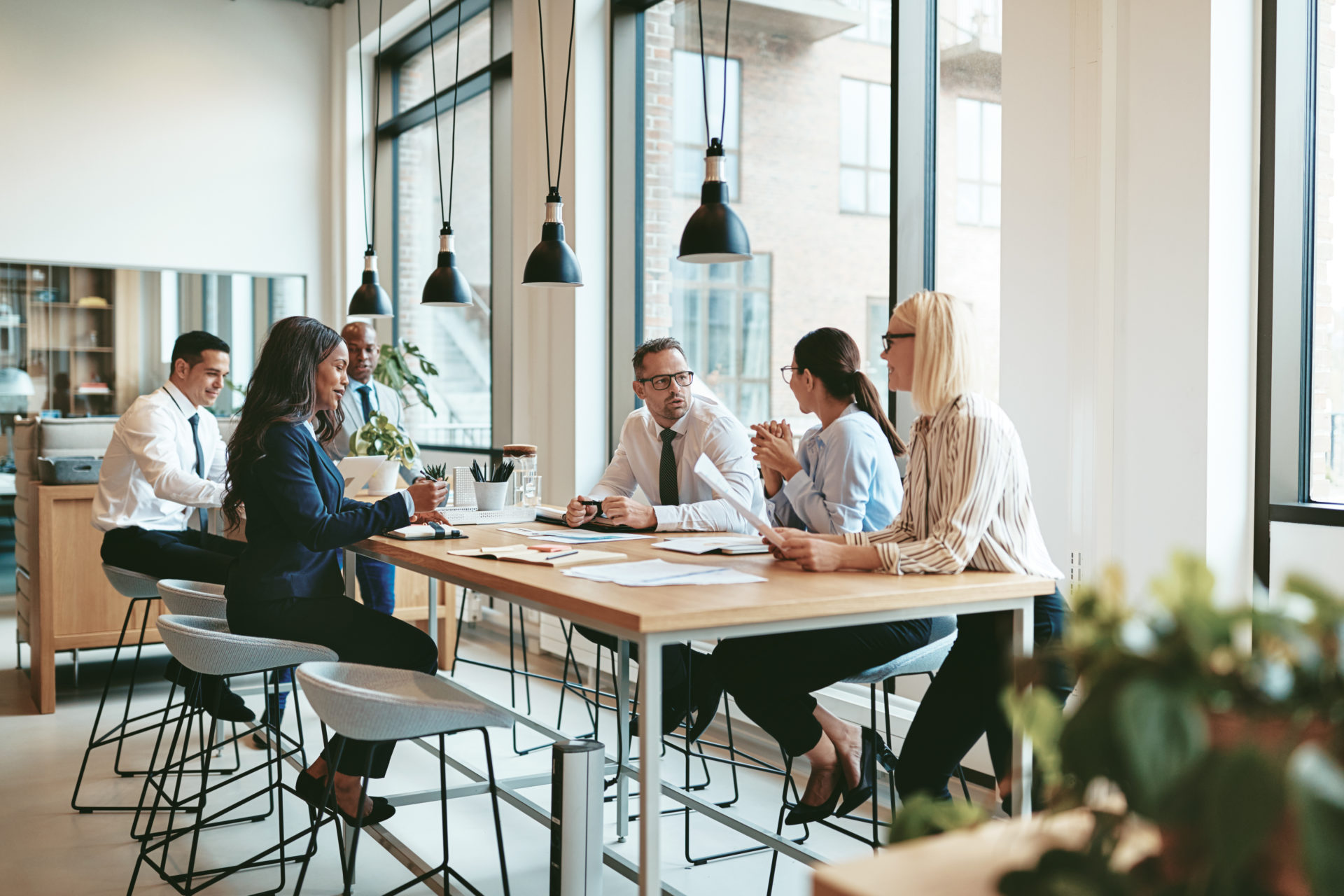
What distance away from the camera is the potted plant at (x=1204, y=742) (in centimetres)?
54

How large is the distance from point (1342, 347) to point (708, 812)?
1929mm

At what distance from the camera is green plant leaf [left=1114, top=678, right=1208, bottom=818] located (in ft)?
1.85

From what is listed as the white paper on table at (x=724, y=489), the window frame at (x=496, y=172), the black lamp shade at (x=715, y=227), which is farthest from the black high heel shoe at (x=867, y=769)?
the window frame at (x=496, y=172)

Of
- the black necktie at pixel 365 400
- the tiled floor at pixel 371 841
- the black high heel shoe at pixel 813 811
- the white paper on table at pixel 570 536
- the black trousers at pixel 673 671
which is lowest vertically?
the tiled floor at pixel 371 841

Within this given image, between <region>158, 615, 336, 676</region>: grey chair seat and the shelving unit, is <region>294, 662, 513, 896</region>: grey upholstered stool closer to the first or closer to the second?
<region>158, 615, 336, 676</region>: grey chair seat

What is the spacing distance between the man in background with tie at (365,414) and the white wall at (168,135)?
99.7 inches

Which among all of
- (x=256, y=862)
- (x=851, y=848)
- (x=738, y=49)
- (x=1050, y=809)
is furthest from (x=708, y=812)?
(x=738, y=49)

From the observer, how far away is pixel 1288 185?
2709 millimetres

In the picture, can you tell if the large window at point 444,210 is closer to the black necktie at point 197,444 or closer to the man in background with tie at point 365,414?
the man in background with tie at point 365,414

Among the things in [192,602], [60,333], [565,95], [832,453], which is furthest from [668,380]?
[60,333]

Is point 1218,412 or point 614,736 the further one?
point 614,736

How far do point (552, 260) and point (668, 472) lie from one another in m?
0.79

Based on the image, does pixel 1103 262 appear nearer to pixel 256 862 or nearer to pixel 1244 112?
pixel 1244 112

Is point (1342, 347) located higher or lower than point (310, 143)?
lower
